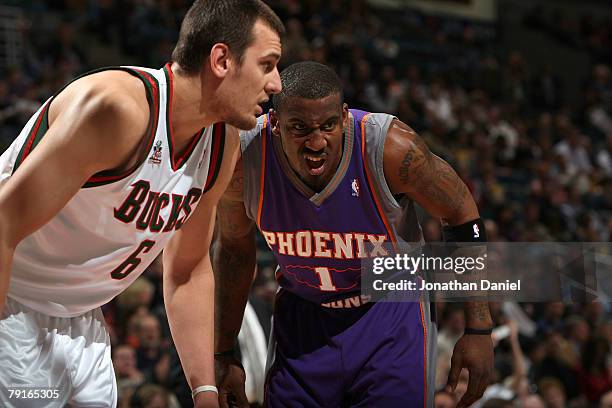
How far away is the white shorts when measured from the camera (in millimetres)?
2520

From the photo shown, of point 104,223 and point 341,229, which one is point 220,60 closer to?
point 104,223

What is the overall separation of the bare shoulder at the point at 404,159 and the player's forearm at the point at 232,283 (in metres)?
0.72

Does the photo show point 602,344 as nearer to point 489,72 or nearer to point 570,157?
point 570,157

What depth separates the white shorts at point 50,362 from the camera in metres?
2.52

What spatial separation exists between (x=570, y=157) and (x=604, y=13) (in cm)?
852

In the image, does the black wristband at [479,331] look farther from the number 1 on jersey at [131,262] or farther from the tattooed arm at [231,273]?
the number 1 on jersey at [131,262]

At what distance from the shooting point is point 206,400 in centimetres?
290

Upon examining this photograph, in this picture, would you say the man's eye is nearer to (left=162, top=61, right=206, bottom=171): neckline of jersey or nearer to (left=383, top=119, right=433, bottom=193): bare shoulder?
(left=383, top=119, right=433, bottom=193): bare shoulder

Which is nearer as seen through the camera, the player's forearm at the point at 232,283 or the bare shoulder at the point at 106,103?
the bare shoulder at the point at 106,103

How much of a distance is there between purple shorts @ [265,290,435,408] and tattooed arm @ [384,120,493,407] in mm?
166

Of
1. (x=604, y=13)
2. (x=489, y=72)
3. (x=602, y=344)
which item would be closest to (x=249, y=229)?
(x=602, y=344)

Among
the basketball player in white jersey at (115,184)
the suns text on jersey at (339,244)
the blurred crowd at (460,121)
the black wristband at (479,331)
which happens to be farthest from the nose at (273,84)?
the blurred crowd at (460,121)

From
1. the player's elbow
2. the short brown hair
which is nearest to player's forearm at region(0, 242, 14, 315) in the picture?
the player's elbow

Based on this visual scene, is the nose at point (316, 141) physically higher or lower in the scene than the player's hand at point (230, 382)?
higher
